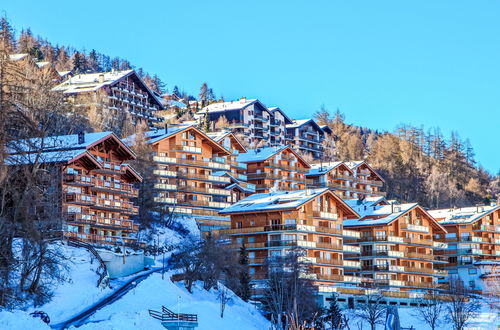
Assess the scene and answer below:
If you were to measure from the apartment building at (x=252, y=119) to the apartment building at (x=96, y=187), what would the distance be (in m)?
67.0

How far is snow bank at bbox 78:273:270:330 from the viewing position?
190 feet

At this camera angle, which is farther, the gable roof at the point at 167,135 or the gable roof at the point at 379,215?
the gable roof at the point at 167,135

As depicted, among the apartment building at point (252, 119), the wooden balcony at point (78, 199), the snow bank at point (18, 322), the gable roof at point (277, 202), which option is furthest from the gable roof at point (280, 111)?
the snow bank at point (18, 322)

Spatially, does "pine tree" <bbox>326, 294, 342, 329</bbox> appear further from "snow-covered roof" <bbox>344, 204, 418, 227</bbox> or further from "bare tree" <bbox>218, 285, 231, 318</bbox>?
"snow-covered roof" <bbox>344, 204, 418, 227</bbox>

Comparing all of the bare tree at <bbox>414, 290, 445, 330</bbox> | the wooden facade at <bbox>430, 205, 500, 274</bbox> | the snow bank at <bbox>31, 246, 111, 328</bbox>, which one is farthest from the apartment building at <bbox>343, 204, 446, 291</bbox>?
the snow bank at <bbox>31, 246, 111, 328</bbox>

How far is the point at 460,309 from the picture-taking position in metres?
87.7

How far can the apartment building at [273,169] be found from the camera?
422 ft

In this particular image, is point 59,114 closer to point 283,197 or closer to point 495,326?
point 283,197

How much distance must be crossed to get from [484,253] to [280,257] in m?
47.9

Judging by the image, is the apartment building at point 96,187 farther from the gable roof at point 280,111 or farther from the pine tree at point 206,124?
the gable roof at point 280,111

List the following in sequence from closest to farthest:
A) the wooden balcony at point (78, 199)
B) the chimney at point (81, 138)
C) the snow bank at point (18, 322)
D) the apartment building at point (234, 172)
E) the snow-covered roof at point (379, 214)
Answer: the snow bank at point (18, 322) < the wooden balcony at point (78, 199) < the chimney at point (81, 138) < the snow-covered roof at point (379, 214) < the apartment building at point (234, 172)

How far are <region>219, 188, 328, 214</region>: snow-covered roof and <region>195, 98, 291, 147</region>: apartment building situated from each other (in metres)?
56.2

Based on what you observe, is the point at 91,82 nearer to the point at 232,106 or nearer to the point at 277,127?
the point at 232,106

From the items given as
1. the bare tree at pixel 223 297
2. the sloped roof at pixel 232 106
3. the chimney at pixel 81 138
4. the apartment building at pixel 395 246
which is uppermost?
the sloped roof at pixel 232 106
